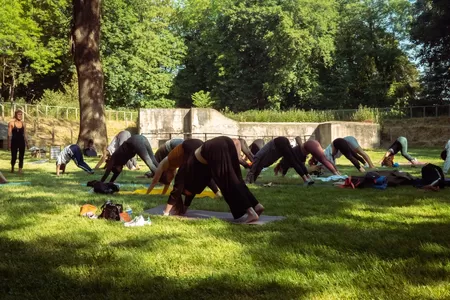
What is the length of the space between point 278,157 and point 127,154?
313cm

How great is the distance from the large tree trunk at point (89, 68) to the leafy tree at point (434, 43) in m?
25.0

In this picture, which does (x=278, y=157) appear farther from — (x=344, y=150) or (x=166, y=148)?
(x=344, y=150)

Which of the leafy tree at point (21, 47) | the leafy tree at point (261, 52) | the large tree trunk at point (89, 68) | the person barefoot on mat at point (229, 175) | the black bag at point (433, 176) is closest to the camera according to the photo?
the person barefoot on mat at point (229, 175)

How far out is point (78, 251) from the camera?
4293mm

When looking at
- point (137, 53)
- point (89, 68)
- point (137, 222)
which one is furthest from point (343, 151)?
point (137, 53)

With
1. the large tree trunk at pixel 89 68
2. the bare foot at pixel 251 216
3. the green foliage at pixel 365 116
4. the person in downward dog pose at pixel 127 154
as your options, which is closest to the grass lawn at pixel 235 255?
the bare foot at pixel 251 216

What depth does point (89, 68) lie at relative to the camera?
67.4 ft

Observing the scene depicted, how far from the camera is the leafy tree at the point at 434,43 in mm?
34312

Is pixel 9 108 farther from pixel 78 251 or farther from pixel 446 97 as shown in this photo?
pixel 446 97

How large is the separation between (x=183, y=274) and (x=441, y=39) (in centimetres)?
3690

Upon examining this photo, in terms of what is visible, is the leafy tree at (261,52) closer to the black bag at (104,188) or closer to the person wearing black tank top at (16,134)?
the person wearing black tank top at (16,134)

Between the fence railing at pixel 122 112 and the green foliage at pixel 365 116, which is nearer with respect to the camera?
the fence railing at pixel 122 112

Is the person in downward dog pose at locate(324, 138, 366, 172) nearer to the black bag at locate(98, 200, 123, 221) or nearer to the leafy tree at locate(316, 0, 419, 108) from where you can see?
the black bag at locate(98, 200, 123, 221)

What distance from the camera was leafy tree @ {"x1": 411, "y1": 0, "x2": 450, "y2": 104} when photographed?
3431 centimetres
